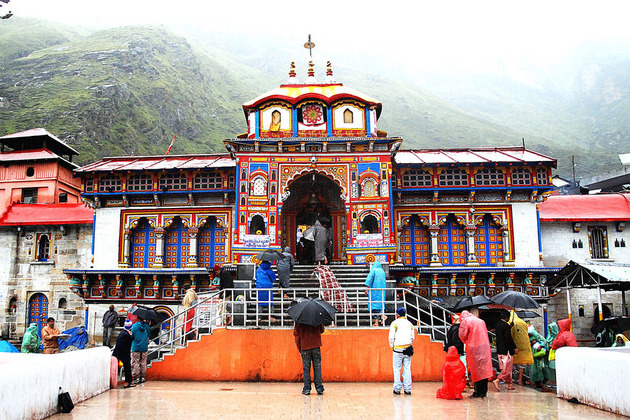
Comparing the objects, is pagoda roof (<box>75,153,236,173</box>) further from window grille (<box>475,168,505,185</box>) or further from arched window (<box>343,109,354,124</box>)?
window grille (<box>475,168,505,185</box>)

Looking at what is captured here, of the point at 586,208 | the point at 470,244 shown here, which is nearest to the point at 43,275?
the point at 470,244

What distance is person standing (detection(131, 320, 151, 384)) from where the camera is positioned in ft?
40.9

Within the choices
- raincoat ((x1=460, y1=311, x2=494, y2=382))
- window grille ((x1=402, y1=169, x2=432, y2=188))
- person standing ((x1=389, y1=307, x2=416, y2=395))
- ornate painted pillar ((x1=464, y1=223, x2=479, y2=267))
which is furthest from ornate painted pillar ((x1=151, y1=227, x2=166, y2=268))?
raincoat ((x1=460, y1=311, x2=494, y2=382))

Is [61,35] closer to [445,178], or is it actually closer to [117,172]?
[117,172]

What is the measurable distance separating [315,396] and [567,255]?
55.7 ft

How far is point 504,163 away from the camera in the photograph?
2233 centimetres

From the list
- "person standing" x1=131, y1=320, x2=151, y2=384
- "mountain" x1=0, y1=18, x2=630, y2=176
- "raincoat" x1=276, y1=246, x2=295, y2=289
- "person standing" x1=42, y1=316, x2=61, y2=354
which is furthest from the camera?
"mountain" x1=0, y1=18, x2=630, y2=176

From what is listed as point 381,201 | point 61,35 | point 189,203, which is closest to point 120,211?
point 189,203

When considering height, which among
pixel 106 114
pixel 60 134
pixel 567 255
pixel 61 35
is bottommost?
pixel 567 255

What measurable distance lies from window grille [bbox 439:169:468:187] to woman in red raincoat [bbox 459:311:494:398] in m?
13.1

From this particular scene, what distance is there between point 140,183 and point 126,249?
296 centimetres

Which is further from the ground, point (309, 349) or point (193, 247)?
point (193, 247)

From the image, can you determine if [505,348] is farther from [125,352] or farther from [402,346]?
[125,352]

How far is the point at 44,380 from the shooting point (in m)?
8.39
